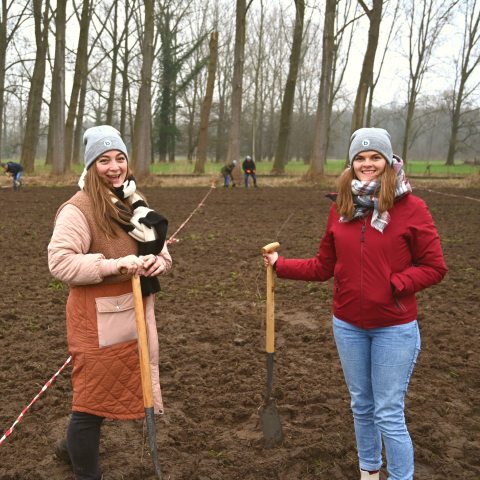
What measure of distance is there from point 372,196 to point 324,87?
75.0ft

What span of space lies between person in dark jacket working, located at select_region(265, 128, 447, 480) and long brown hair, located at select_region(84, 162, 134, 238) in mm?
1140

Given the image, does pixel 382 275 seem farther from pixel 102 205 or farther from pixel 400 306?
pixel 102 205

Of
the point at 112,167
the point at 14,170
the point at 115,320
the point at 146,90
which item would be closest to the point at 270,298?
the point at 115,320

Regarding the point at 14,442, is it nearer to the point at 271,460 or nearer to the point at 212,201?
the point at 271,460

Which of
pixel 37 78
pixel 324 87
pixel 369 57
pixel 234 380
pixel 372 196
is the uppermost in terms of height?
pixel 369 57

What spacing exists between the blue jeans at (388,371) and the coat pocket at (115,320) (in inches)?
42.8

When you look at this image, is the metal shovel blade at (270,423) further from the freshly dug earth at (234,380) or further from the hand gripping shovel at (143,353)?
the hand gripping shovel at (143,353)

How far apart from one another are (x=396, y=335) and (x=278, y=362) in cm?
236

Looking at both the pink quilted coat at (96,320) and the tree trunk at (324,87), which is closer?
the pink quilted coat at (96,320)

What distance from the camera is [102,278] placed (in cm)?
253

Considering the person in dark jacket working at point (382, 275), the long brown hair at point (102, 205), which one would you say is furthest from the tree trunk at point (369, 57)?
the long brown hair at point (102, 205)

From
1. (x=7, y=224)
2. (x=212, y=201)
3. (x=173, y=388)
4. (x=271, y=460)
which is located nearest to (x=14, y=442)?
(x=173, y=388)

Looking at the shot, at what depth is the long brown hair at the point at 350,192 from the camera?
2.51 m

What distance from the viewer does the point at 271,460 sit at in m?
3.23
